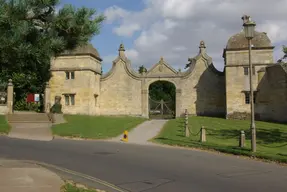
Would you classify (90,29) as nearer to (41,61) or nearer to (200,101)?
(41,61)

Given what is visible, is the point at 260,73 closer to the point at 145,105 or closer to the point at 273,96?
the point at 273,96

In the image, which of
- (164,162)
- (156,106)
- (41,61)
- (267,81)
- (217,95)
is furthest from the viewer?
(156,106)

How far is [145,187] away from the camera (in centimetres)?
871

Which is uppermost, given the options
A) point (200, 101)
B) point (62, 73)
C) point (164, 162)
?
point (62, 73)

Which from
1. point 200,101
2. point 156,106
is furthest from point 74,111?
point 200,101

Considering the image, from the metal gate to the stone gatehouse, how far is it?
2.12 meters

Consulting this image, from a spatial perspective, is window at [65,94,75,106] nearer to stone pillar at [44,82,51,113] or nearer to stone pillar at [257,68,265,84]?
stone pillar at [44,82,51,113]

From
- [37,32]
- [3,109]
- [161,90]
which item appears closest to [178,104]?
[3,109]

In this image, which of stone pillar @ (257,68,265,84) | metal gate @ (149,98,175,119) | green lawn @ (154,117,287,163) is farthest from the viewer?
metal gate @ (149,98,175,119)

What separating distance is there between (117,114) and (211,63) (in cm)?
1240

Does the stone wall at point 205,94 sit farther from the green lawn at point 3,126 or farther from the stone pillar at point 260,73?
the green lawn at point 3,126

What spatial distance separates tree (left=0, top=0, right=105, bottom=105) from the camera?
6.16 metres

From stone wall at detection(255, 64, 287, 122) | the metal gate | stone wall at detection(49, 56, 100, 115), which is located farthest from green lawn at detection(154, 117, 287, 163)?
stone wall at detection(49, 56, 100, 115)

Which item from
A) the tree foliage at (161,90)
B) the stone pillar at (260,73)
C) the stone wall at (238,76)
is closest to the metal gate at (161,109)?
the stone wall at (238,76)
